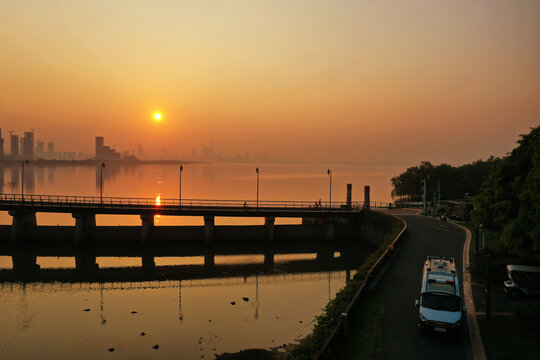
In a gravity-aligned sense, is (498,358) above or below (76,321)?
above

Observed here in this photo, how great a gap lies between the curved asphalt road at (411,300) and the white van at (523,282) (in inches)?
199

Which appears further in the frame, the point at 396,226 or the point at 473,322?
the point at 396,226

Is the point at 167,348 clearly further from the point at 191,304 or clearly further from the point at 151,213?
the point at 151,213

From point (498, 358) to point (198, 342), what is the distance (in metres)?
18.2

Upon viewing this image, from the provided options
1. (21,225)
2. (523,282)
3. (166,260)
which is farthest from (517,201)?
(21,225)

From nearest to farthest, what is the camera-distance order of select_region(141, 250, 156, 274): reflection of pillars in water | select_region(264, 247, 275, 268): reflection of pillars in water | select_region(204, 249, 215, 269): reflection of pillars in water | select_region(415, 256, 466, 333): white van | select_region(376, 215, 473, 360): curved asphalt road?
select_region(376, 215, 473, 360): curved asphalt road
select_region(415, 256, 466, 333): white van
select_region(141, 250, 156, 274): reflection of pillars in water
select_region(204, 249, 215, 269): reflection of pillars in water
select_region(264, 247, 275, 268): reflection of pillars in water

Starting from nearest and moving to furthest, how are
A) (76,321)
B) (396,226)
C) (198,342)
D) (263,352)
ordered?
(263,352), (198,342), (76,321), (396,226)

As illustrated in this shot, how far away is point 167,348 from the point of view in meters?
27.3

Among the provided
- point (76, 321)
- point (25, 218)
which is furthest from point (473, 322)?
point (25, 218)

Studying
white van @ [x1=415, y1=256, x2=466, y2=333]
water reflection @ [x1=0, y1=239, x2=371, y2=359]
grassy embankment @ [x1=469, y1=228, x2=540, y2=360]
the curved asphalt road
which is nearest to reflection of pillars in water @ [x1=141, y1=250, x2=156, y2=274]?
water reflection @ [x1=0, y1=239, x2=371, y2=359]

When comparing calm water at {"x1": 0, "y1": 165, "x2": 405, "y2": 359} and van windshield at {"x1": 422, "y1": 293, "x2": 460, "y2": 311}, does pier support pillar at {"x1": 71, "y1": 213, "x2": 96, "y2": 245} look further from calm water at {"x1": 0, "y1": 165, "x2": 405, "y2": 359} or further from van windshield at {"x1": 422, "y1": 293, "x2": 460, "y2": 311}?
van windshield at {"x1": 422, "y1": 293, "x2": 460, "y2": 311}

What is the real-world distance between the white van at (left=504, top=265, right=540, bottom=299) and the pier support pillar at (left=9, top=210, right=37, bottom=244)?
64314mm

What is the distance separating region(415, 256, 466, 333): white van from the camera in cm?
2148

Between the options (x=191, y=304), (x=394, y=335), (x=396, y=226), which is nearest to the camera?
(x=394, y=335)
